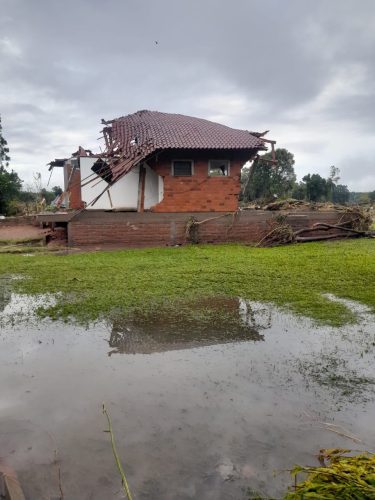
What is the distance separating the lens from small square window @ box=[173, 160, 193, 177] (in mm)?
18062

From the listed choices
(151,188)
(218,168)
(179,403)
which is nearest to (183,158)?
(218,168)

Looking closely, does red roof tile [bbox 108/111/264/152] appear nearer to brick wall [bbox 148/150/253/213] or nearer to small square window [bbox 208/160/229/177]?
brick wall [bbox 148/150/253/213]

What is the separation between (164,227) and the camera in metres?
15.6

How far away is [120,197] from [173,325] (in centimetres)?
1613

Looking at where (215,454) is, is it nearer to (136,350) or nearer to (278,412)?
(278,412)

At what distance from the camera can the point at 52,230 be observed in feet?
52.3

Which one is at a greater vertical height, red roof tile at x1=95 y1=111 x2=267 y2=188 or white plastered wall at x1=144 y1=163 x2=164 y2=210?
red roof tile at x1=95 y1=111 x2=267 y2=188

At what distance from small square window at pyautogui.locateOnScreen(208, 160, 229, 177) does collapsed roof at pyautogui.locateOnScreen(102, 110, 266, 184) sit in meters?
0.96

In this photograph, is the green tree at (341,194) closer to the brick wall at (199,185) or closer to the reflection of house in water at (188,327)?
the brick wall at (199,185)

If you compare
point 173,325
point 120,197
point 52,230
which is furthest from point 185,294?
point 120,197

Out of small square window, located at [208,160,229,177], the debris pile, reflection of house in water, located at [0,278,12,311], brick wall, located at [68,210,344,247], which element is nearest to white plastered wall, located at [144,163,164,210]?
small square window, located at [208,160,229,177]

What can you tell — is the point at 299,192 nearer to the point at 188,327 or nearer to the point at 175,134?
the point at 175,134

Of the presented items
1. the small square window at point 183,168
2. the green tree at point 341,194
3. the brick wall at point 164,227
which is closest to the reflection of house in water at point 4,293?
the brick wall at point 164,227

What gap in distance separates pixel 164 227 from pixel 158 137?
431 centimetres
